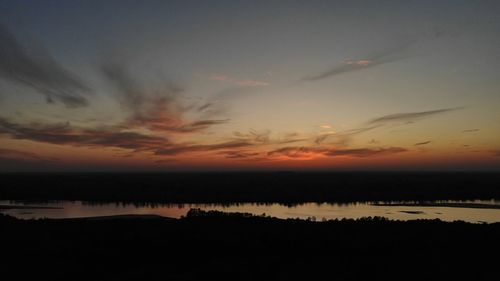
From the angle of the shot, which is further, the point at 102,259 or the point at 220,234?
the point at 220,234

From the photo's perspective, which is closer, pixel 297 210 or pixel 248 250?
pixel 248 250

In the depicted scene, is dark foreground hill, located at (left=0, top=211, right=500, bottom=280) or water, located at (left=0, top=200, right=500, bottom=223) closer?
dark foreground hill, located at (left=0, top=211, right=500, bottom=280)

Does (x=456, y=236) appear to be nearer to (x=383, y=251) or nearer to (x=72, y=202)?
(x=383, y=251)

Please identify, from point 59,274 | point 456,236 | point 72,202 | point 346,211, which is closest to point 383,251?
point 456,236
